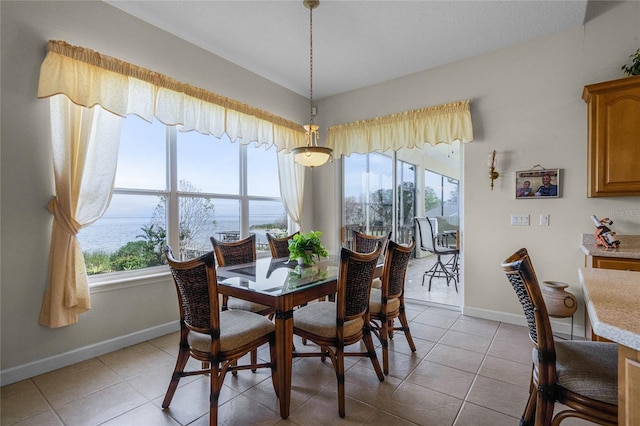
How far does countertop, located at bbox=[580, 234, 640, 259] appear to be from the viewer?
88.6 inches

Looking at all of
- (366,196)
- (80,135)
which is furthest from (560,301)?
(80,135)

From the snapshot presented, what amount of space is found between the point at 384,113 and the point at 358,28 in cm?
138

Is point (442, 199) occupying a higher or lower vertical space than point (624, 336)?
higher

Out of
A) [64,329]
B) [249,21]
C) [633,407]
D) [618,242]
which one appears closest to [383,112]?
[249,21]

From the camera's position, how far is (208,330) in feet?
5.64

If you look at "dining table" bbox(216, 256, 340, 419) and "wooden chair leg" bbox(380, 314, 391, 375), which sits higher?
"dining table" bbox(216, 256, 340, 419)

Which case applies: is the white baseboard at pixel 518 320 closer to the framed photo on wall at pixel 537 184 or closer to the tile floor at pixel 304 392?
the tile floor at pixel 304 392

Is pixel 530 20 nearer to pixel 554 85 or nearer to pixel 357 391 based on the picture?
pixel 554 85

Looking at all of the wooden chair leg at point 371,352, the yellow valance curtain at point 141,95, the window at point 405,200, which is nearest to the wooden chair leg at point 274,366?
the wooden chair leg at point 371,352

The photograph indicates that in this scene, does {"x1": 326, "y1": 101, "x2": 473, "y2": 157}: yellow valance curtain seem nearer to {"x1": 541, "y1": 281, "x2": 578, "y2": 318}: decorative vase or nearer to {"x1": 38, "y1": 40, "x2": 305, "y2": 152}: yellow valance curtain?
{"x1": 38, "y1": 40, "x2": 305, "y2": 152}: yellow valance curtain

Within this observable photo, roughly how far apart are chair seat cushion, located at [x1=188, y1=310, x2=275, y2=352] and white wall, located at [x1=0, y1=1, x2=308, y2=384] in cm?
132

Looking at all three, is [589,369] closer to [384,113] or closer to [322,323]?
[322,323]

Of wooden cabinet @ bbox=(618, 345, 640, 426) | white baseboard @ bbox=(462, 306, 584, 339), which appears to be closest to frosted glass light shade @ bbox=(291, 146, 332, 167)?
wooden cabinet @ bbox=(618, 345, 640, 426)

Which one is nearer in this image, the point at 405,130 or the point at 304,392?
the point at 304,392
